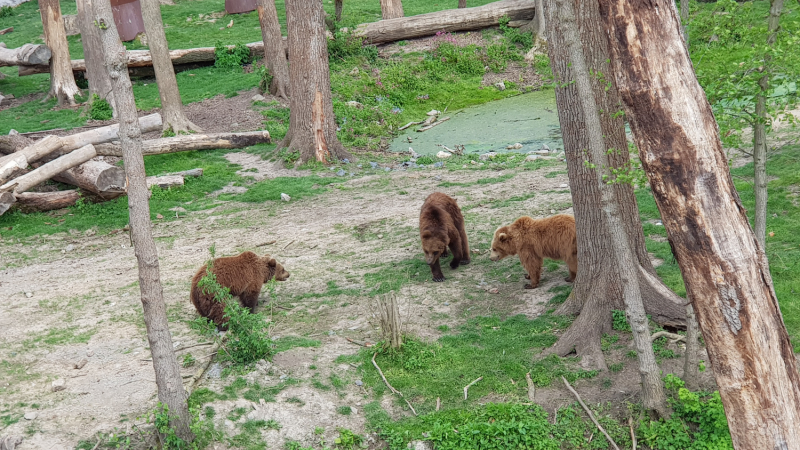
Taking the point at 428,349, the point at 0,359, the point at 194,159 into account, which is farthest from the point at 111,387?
the point at 194,159

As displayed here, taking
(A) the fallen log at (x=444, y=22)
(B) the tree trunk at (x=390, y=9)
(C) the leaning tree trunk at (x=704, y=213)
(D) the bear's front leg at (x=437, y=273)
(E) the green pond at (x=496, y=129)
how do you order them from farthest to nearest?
(B) the tree trunk at (x=390, y=9) < (A) the fallen log at (x=444, y=22) < (E) the green pond at (x=496, y=129) < (D) the bear's front leg at (x=437, y=273) < (C) the leaning tree trunk at (x=704, y=213)

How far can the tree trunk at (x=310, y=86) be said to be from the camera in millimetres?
13945

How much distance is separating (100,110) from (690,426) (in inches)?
638

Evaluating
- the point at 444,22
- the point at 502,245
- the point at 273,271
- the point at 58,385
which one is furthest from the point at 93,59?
the point at 502,245

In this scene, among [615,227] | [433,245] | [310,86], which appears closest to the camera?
[615,227]

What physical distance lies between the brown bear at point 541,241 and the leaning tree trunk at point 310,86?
6708mm

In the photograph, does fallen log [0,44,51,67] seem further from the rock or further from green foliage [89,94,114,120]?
the rock

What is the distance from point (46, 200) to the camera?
40.3ft

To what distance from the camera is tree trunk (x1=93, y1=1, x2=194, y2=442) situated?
5.17 m

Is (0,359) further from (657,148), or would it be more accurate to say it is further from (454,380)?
(657,148)

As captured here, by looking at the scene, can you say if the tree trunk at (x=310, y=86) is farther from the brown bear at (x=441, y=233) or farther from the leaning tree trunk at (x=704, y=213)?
the leaning tree trunk at (x=704, y=213)

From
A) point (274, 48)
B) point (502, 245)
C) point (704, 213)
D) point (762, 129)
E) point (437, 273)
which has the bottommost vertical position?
point (437, 273)

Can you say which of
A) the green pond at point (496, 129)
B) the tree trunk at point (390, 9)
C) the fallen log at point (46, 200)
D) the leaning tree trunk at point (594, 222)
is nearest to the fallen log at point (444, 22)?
the tree trunk at point (390, 9)

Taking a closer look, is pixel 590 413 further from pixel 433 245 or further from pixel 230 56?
pixel 230 56
